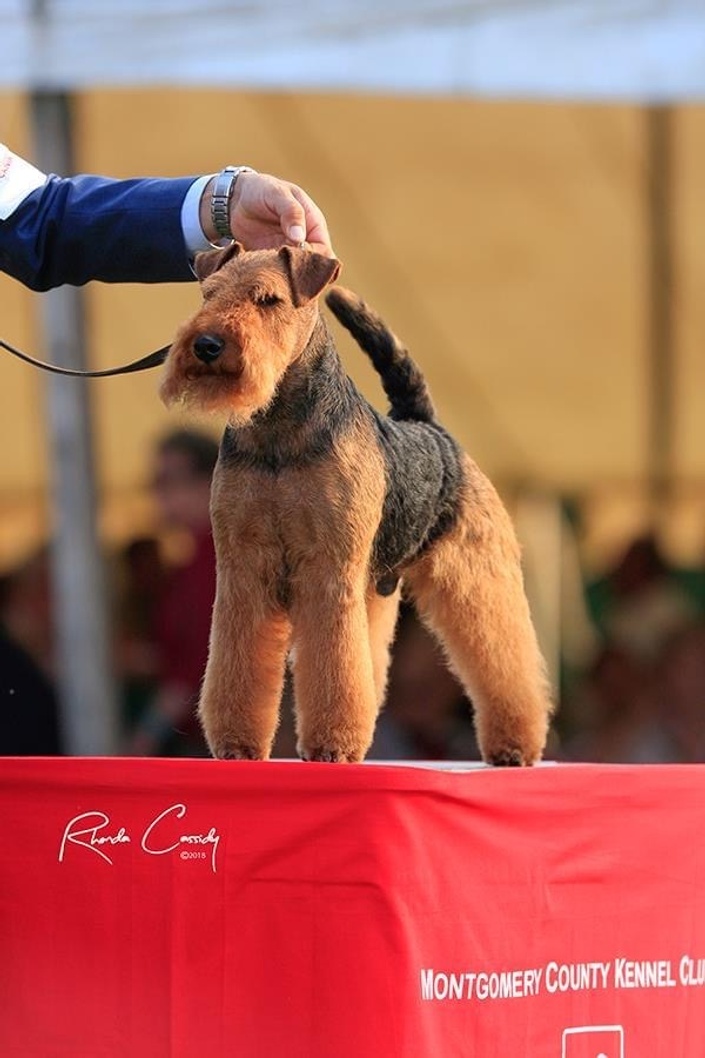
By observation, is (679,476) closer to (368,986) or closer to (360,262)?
(360,262)

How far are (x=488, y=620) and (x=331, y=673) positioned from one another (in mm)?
338

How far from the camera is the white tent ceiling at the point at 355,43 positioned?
344 cm

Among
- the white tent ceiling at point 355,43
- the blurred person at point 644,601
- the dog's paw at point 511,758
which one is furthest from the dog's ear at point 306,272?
the blurred person at point 644,601

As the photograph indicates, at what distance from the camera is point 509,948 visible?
1898 millimetres

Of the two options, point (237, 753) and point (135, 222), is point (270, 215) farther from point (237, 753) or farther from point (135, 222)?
point (237, 753)

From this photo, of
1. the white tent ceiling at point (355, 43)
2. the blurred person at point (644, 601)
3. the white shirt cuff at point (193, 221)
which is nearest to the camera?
the white shirt cuff at point (193, 221)

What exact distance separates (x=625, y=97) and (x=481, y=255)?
233 cm

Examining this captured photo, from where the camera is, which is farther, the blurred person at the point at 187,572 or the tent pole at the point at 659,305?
the tent pole at the point at 659,305

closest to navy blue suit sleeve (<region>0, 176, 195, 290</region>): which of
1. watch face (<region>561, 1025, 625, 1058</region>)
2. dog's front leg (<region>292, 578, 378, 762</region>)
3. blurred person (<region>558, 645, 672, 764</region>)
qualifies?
dog's front leg (<region>292, 578, 378, 762</region>)

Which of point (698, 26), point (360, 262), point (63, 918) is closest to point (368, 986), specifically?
point (63, 918)

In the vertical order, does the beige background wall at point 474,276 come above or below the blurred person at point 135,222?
above

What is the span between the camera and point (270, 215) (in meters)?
1.92

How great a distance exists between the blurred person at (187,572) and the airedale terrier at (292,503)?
1649 millimetres

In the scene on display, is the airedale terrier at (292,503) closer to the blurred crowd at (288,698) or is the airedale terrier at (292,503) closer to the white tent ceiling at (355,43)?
the blurred crowd at (288,698)
